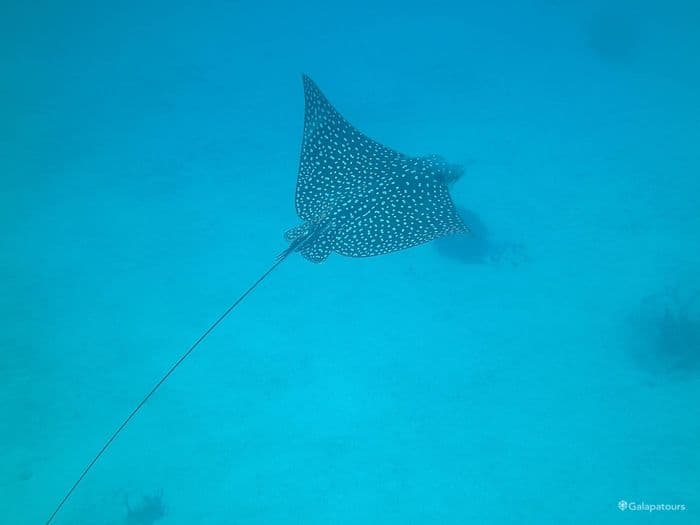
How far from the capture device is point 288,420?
5574mm

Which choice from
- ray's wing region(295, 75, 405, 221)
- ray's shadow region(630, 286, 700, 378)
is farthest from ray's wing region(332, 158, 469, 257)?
ray's shadow region(630, 286, 700, 378)

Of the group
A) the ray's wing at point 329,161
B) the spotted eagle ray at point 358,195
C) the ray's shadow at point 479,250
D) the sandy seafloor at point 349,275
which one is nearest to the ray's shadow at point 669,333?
the sandy seafloor at point 349,275

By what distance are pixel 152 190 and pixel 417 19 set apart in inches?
200

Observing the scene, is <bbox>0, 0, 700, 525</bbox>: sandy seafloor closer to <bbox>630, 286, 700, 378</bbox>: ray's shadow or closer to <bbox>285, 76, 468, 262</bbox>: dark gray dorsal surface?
<bbox>630, 286, 700, 378</bbox>: ray's shadow

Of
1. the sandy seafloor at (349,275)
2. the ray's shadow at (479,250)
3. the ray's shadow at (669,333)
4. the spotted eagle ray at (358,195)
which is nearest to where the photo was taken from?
the spotted eagle ray at (358,195)

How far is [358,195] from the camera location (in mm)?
4184

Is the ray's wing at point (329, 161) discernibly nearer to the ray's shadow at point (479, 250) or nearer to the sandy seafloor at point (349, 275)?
the sandy seafloor at point (349, 275)

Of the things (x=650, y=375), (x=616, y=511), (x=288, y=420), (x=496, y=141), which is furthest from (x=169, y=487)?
(x=496, y=141)

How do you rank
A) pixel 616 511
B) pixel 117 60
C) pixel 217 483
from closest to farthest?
pixel 616 511 → pixel 217 483 → pixel 117 60

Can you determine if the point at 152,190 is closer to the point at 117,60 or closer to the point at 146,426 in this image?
the point at 117,60

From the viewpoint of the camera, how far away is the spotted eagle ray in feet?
13.5

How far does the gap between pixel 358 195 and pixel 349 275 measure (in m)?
2.04

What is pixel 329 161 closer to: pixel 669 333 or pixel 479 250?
pixel 479 250

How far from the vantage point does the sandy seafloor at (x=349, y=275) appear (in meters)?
5.32
